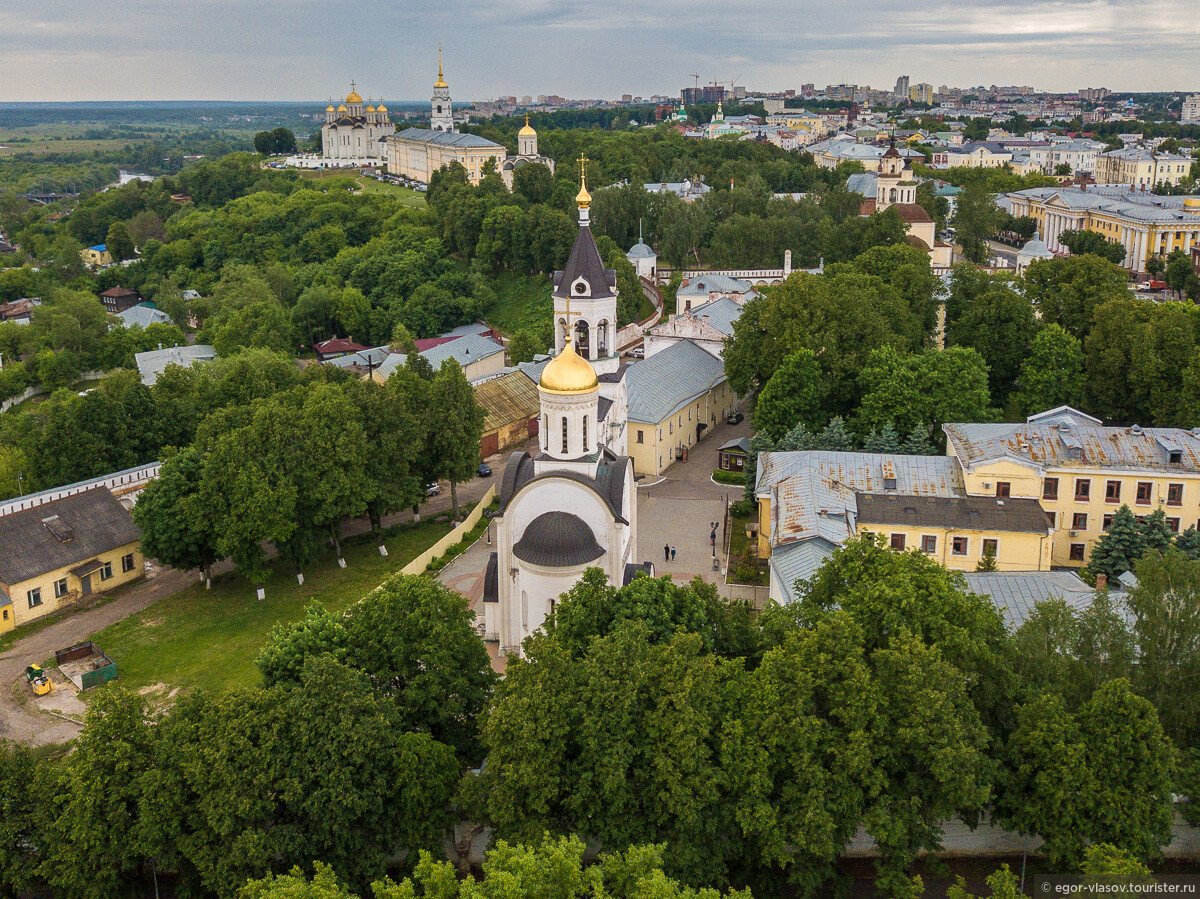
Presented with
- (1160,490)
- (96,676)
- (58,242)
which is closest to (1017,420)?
(1160,490)

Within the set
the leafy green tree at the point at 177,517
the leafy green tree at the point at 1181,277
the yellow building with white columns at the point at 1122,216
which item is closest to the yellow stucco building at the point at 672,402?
the leafy green tree at the point at 177,517

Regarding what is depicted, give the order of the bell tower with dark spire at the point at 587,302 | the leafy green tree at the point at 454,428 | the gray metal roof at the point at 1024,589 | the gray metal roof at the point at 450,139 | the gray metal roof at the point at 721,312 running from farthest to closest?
the gray metal roof at the point at 450,139, the gray metal roof at the point at 721,312, the leafy green tree at the point at 454,428, the bell tower with dark spire at the point at 587,302, the gray metal roof at the point at 1024,589

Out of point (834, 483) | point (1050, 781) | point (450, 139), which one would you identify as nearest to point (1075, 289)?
point (834, 483)

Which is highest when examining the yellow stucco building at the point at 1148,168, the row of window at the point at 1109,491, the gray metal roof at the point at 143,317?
the yellow stucco building at the point at 1148,168

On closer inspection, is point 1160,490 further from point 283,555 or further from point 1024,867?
point 283,555

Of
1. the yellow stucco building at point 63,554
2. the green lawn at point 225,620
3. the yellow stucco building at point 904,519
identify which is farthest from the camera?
the yellow stucco building at point 63,554

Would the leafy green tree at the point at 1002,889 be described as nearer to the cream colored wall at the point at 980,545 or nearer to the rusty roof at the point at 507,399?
the cream colored wall at the point at 980,545
